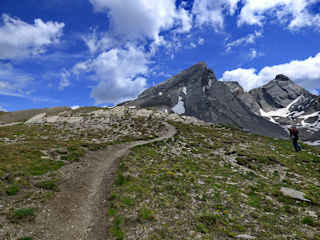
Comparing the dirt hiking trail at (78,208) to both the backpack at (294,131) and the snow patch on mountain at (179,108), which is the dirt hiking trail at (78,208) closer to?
the backpack at (294,131)

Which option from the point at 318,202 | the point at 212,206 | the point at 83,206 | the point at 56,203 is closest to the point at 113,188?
the point at 83,206

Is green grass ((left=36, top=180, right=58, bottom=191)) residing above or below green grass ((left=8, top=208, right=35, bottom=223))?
above

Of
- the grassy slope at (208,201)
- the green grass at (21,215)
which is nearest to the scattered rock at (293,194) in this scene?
the grassy slope at (208,201)

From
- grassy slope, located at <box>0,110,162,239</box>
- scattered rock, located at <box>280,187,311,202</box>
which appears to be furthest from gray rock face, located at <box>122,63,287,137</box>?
scattered rock, located at <box>280,187,311,202</box>

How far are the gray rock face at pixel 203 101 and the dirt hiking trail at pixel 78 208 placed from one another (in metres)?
125

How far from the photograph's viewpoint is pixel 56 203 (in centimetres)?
1252

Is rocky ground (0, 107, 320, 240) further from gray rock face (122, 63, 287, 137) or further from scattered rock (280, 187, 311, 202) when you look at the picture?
gray rock face (122, 63, 287, 137)

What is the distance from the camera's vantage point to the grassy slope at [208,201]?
34.4 ft

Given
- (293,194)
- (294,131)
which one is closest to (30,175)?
(293,194)

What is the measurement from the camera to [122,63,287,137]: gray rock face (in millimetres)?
147250

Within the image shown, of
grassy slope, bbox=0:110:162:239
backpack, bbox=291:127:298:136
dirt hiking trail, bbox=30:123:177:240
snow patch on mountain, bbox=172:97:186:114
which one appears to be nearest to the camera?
dirt hiking trail, bbox=30:123:177:240

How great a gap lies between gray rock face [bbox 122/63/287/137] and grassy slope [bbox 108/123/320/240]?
119734 millimetres

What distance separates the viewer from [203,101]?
15238 centimetres

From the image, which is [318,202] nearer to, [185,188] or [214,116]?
[185,188]
